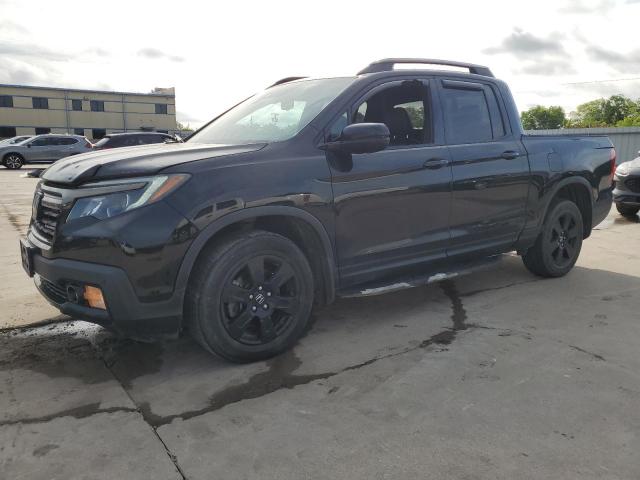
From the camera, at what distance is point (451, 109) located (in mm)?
4238

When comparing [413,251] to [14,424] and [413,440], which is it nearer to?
[413,440]

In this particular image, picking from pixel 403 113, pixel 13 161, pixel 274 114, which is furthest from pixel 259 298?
pixel 13 161

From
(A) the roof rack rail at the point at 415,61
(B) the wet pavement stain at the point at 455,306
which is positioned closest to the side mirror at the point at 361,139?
(A) the roof rack rail at the point at 415,61

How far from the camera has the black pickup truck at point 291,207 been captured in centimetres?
288

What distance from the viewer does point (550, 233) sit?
504 centimetres

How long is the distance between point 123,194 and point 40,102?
5674cm

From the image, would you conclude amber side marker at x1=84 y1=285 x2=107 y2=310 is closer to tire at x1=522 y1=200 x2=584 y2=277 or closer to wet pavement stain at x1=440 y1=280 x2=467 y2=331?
wet pavement stain at x1=440 y1=280 x2=467 y2=331

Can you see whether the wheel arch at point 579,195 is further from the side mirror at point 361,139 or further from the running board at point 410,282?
the side mirror at point 361,139

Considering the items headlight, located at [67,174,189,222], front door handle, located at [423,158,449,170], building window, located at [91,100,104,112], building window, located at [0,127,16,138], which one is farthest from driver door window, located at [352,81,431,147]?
building window, located at [91,100,104,112]

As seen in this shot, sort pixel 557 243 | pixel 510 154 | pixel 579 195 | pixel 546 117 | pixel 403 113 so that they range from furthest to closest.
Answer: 1. pixel 546 117
2. pixel 579 195
3. pixel 557 243
4. pixel 510 154
5. pixel 403 113

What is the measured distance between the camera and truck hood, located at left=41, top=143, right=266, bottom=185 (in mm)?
2939

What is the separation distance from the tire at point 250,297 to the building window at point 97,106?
57.1 meters

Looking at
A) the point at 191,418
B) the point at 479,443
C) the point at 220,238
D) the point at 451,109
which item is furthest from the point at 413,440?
the point at 451,109

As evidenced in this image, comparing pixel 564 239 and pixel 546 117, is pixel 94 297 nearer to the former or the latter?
pixel 564 239
